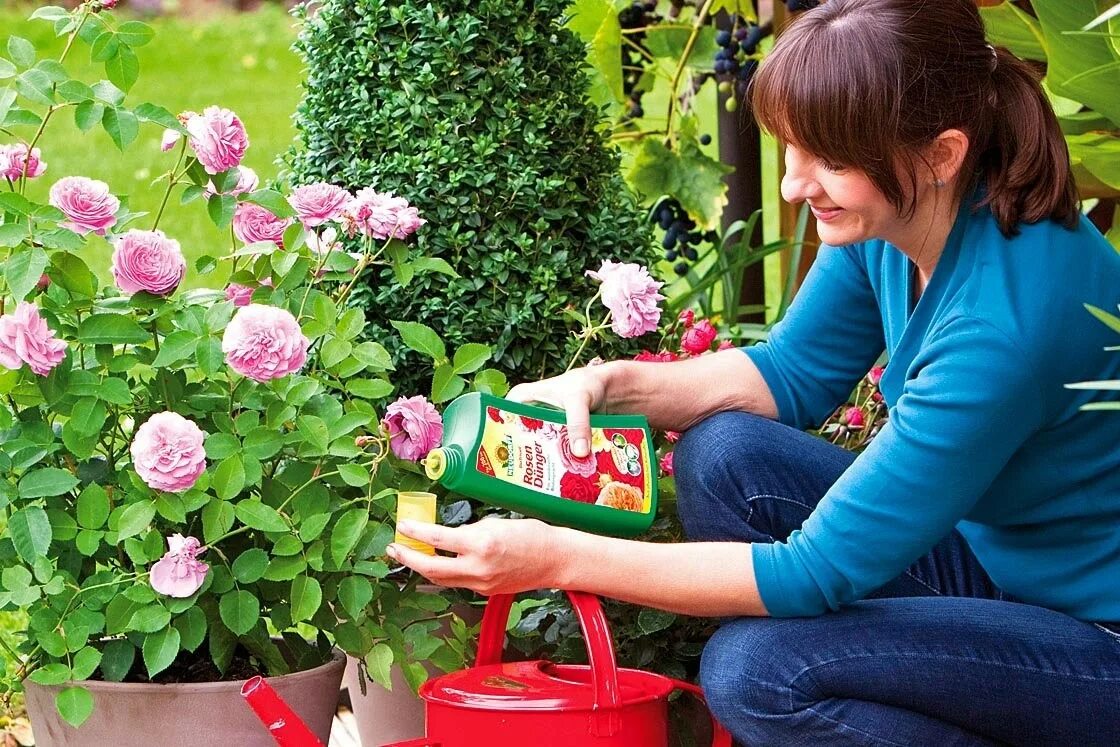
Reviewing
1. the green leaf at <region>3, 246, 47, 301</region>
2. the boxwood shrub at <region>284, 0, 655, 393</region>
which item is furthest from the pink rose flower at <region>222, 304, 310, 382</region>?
the boxwood shrub at <region>284, 0, 655, 393</region>

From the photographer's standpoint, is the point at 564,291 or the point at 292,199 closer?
the point at 292,199

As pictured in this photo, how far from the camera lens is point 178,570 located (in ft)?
5.05

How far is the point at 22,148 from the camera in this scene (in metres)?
1.70

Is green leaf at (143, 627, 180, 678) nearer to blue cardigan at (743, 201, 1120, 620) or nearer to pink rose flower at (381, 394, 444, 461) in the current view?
pink rose flower at (381, 394, 444, 461)

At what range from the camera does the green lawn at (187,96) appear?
5164 millimetres

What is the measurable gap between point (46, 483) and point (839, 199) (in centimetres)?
93

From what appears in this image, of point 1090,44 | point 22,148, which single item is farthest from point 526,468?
point 1090,44

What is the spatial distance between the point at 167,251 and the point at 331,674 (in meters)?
0.55

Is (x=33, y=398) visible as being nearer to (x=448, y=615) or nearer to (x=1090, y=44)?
(x=448, y=615)

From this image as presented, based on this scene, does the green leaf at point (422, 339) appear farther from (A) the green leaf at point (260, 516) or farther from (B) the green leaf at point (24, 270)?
(B) the green leaf at point (24, 270)

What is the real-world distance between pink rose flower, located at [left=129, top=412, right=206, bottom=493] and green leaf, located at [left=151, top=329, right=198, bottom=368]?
0.11m

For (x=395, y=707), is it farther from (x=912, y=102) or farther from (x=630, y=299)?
(x=912, y=102)

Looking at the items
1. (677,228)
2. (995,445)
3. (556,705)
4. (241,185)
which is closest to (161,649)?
(556,705)

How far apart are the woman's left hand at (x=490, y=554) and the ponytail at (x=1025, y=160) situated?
23.1 inches
